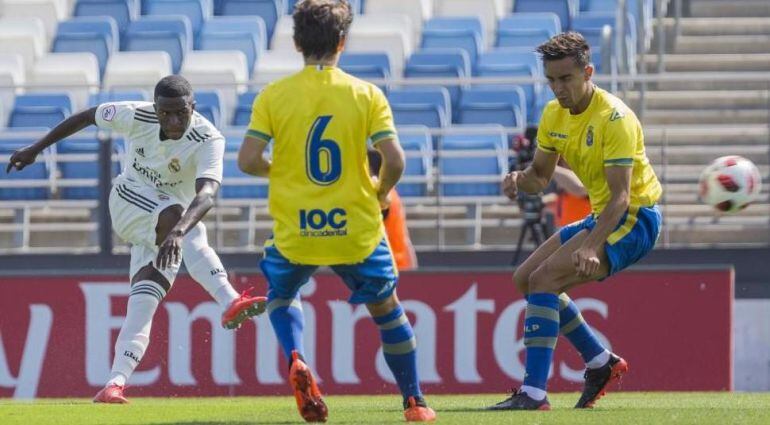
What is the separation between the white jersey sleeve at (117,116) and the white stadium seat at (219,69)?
7591 millimetres

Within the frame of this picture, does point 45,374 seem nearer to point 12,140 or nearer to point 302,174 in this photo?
point 12,140

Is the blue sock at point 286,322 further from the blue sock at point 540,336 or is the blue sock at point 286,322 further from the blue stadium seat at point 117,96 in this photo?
the blue stadium seat at point 117,96

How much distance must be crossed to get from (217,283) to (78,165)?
6663 millimetres

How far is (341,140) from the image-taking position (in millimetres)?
7723

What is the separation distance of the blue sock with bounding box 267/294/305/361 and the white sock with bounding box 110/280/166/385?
2.11 metres

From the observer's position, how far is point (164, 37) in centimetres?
1922

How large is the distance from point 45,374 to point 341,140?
6.77m

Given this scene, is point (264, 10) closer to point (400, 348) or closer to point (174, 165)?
point (174, 165)

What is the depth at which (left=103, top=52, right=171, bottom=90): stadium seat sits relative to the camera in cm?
1845

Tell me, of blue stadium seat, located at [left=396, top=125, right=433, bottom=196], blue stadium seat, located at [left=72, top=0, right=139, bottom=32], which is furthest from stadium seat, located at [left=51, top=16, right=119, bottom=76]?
blue stadium seat, located at [left=396, top=125, right=433, bottom=196]

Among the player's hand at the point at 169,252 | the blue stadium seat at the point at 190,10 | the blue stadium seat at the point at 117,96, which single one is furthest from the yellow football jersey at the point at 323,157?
the blue stadium seat at the point at 190,10

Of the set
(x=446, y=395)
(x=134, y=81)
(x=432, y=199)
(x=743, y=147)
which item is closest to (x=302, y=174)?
(x=446, y=395)

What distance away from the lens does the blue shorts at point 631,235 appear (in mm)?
8852

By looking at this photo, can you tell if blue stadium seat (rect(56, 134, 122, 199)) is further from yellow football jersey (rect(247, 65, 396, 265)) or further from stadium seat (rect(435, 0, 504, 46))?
yellow football jersey (rect(247, 65, 396, 265))
